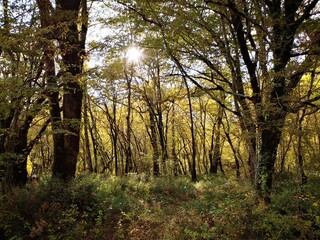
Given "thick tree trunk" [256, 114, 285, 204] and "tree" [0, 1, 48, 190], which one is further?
"thick tree trunk" [256, 114, 285, 204]

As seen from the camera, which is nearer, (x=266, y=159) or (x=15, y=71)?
(x=15, y=71)

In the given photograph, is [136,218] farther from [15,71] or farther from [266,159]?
[15,71]

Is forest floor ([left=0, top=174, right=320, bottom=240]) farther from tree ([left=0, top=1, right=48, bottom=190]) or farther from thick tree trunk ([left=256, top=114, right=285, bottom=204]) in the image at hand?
tree ([left=0, top=1, right=48, bottom=190])

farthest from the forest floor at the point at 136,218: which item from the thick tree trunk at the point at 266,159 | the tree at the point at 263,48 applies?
the tree at the point at 263,48

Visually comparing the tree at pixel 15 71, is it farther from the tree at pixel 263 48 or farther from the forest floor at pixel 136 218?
the tree at pixel 263 48

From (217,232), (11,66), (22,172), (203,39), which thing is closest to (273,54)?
(203,39)

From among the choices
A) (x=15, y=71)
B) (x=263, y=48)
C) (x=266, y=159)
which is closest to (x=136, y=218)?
(x=266, y=159)

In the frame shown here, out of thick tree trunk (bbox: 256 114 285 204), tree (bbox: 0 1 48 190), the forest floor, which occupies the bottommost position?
the forest floor

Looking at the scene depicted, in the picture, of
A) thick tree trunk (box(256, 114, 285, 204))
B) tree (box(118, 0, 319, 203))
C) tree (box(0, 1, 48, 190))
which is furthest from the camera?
thick tree trunk (box(256, 114, 285, 204))

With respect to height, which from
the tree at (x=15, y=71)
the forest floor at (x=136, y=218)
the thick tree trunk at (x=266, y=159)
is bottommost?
the forest floor at (x=136, y=218)

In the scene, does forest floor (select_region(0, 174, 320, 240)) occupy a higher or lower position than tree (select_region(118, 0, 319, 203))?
lower

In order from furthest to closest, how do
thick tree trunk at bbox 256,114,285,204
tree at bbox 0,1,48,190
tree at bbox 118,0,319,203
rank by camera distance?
thick tree trunk at bbox 256,114,285,204, tree at bbox 118,0,319,203, tree at bbox 0,1,48,190

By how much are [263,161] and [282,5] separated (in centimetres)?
434

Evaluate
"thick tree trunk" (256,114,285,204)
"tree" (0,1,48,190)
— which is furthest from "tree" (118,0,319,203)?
"tree" (0,1,48,190)
